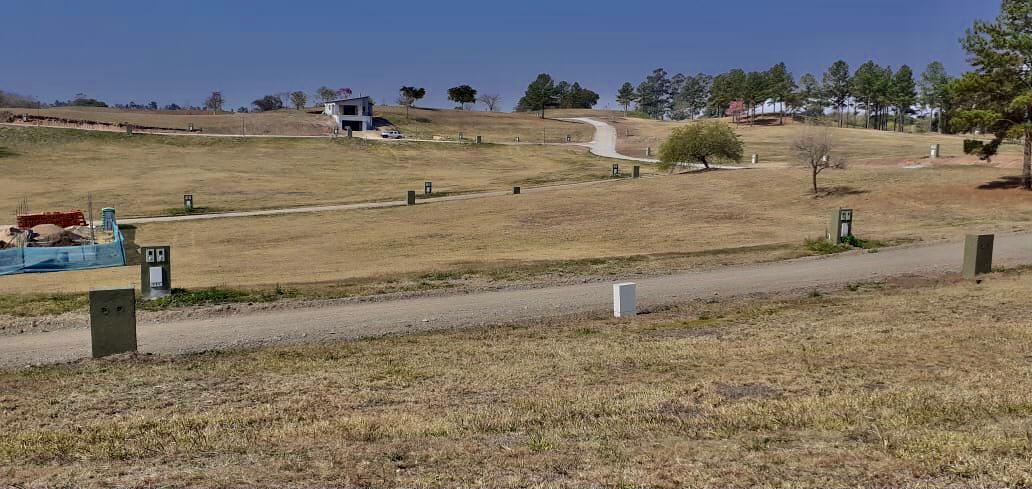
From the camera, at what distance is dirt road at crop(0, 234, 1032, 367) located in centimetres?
1489

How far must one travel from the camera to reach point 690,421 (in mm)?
8133

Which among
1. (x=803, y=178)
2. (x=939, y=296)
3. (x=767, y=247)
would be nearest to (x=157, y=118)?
(x=803, y=178)

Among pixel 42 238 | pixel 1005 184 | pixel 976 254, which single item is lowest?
pixel 42 238

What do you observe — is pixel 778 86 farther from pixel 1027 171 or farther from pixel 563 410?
pixel 563 410

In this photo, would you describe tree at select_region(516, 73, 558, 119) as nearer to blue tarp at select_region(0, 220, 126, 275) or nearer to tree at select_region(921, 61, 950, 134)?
tree at select_region(921, 61, 950, 134)

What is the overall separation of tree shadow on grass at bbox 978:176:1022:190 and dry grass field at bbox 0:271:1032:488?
32158 mm

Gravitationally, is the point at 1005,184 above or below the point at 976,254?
above

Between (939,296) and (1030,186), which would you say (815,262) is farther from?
(1030,186)

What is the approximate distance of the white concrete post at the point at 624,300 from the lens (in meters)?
16.7

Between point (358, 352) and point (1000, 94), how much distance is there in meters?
40.2

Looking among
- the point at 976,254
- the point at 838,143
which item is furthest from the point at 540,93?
the point at 976,254

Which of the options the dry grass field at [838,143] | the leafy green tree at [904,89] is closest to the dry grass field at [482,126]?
the dry grass field at [838,143]

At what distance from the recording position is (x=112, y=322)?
13500 mm

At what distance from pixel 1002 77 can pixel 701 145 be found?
89.1 feet
